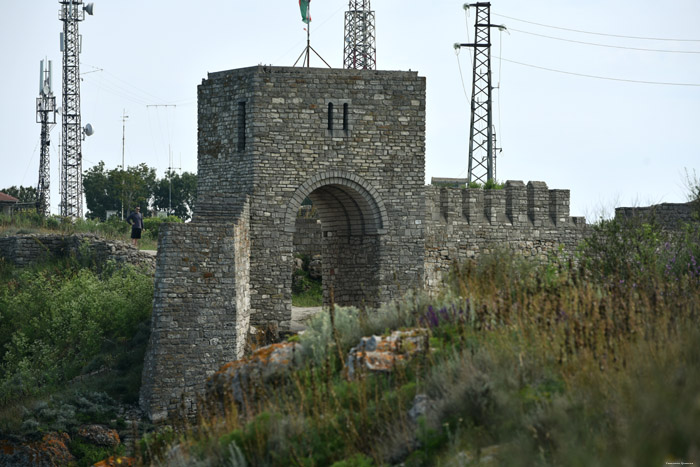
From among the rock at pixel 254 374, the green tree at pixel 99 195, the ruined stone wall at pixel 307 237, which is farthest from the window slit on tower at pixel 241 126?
the green tree at pixel 99 195

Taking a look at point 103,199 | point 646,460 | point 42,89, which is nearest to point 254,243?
point 646,460

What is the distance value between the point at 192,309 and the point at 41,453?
381 centimetres

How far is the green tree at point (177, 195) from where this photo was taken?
Answer: 63.7 metres

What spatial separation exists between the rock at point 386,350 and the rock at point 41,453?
29.7ft

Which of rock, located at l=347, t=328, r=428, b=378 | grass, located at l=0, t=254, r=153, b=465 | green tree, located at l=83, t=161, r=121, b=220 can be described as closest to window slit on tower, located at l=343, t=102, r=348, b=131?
grass, located at l=0, t=254, r=153, b=465

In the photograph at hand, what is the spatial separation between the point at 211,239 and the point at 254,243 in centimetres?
171

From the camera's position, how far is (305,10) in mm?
21828

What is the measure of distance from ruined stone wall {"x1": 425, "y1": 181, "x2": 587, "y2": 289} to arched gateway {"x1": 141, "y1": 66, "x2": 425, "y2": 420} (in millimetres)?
1726

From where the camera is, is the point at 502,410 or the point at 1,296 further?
the point at 1,296

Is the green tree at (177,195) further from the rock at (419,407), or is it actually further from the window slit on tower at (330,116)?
the rock at (419,407)

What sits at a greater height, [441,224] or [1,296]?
[441,224]

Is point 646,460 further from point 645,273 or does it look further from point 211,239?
point 211,239

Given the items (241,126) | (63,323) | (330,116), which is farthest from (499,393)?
(63,323)

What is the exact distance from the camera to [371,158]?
19828 mm
